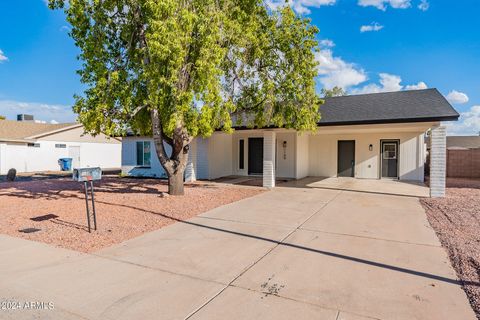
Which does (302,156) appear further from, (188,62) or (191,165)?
(188,62)

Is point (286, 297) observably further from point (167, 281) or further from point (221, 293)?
point (167, 281)

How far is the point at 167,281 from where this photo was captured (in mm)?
3854

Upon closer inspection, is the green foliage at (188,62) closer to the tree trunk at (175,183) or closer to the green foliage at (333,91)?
the tree trunk at (175,183)

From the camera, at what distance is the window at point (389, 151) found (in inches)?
595

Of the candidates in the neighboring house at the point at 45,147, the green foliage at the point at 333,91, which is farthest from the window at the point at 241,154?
the green foliage at the point at 333,91

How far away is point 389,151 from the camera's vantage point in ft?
50.0

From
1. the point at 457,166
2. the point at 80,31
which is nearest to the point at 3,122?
the point at 80,31

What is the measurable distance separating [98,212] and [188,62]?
4.60 meters

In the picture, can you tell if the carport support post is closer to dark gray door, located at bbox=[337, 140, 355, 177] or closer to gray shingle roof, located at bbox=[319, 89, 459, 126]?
gray shingle roof, located at bbox=[319, 89, 459, 126]

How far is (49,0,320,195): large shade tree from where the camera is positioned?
7602 millimetres

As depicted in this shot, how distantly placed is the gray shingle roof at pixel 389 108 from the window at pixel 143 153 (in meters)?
9.97

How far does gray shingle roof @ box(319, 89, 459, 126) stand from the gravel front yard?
2.68 m

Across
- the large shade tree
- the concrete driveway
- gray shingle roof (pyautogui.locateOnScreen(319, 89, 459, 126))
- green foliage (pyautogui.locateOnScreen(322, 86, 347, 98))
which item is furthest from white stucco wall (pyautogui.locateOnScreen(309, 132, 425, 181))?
green foliage (pyautogui.locateOnScreen(322, 86, 347, 98))

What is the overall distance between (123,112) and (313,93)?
20.8ft
